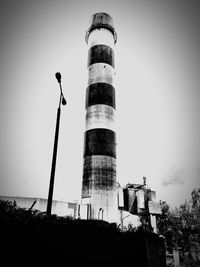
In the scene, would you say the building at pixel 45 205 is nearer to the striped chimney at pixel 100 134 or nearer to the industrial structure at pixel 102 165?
the industrial structure at pixel 102 165

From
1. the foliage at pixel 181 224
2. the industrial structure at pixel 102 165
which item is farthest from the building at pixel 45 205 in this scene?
the foliage at pixel 181 224

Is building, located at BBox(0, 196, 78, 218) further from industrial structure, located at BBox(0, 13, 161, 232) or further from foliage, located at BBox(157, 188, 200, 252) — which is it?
foliage, located at BBox(157, 188, 200, 252)

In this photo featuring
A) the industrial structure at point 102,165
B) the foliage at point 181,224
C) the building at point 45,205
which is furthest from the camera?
the foliage at point 181,224

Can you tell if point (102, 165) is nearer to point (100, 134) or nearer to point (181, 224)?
point (100, 134)

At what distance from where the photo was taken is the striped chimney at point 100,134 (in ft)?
85.9

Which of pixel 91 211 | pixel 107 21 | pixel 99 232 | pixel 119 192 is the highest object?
pixel 107 21

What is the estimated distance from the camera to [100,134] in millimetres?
28281

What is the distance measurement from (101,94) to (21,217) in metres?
27.3

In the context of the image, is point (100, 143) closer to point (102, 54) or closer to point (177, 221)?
point (102, 54)

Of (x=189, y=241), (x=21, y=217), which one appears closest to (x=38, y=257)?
(x=21, y=217)

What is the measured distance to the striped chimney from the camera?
2617 centimetres

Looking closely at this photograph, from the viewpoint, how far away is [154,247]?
999 cm

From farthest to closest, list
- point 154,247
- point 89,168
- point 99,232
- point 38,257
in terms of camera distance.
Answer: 1. point 89,168
2. point 154,247
3. point 99,232
4. point 38,257

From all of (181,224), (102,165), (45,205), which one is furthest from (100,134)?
(181,224)
